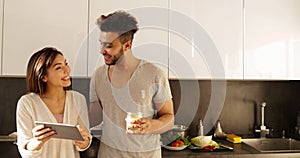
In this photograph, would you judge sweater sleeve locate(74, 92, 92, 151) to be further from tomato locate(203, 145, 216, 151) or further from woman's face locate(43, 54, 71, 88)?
tomato locate(203, 145, 216, 151)

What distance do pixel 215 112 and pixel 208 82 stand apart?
0.71ft

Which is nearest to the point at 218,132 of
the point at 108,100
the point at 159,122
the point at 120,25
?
the point at 159,122

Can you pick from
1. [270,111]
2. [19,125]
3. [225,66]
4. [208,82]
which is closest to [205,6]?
[225,66]

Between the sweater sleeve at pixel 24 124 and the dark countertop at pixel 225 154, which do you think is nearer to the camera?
the sweater sleeve at pixel 24 124

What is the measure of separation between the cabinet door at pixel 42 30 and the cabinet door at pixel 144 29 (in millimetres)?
48

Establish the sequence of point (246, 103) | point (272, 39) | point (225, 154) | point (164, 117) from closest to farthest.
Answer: point (164, 117) < point (225, 154) < point (272, 39) < point (246, 103)

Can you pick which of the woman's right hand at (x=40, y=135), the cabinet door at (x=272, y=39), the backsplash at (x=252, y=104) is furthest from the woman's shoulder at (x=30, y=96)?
the cabinet door at (x=272, y=39)

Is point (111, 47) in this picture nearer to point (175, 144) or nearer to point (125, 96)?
point (125, 96)

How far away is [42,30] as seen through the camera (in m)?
2.20

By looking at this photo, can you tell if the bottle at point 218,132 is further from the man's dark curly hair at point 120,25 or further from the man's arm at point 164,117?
the man's dark curly hair at point 120,25

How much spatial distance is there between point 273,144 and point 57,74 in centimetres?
159

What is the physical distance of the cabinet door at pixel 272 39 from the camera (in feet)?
7.91

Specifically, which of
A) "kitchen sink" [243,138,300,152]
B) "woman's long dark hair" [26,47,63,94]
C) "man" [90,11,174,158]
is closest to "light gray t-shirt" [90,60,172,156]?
→ "man" [90,11,174,158]

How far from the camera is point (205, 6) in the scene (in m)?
2.37
